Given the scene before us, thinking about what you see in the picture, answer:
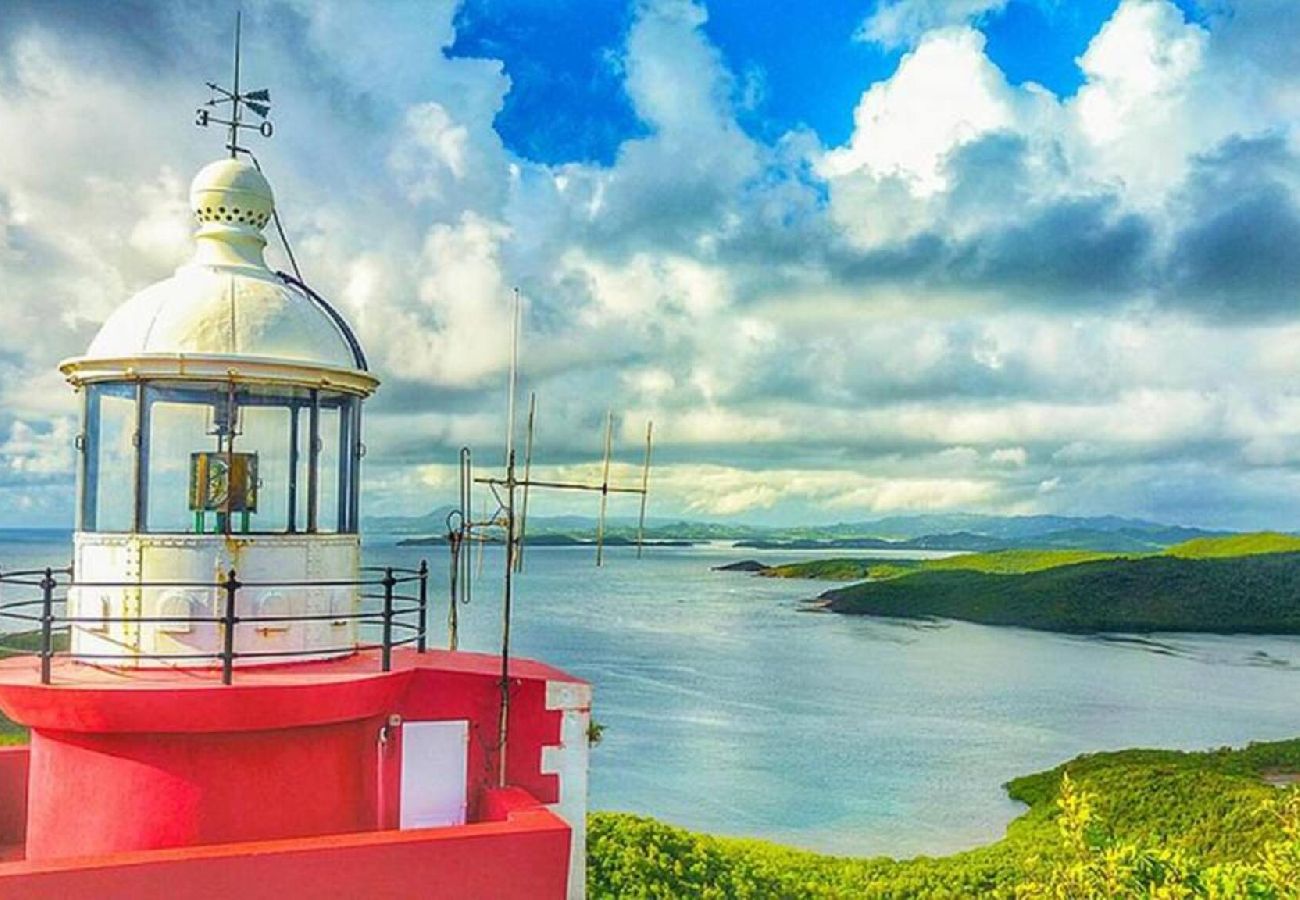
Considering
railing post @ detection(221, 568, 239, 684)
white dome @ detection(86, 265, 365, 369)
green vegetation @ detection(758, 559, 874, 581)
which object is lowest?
green vegetation @ detection(758, 559, 874, 581)

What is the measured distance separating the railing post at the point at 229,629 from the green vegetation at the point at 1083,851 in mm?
5105

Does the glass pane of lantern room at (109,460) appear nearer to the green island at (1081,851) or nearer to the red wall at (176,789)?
the red wall at (176,789)

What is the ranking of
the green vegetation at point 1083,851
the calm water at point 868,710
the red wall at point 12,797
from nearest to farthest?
the green vegetation at point 1083,851 < the red wall at point 12,797 < the calm water at point 868,710

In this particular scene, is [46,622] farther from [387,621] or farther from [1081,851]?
[1081,851]

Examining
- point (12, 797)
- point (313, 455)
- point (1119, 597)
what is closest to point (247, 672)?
point (313, 455)

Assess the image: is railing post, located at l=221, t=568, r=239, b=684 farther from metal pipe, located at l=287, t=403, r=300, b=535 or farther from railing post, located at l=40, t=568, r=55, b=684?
railing post, located at l=40, t=568, r=55, b=684

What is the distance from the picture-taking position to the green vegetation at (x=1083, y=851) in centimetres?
718

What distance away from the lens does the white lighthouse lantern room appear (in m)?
6.52

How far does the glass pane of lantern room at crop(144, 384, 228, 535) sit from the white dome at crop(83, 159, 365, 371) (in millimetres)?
287

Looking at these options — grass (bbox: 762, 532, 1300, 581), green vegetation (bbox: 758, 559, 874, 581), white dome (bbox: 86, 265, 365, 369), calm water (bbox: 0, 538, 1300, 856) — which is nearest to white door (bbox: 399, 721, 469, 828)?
white dome (bbox: 86, 265, 365, 369)

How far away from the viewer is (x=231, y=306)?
6.81 meters

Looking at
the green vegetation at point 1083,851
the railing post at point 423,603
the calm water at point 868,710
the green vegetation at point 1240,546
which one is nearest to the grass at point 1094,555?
the green vegetation at point 1240,546

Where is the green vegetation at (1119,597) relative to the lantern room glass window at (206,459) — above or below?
below

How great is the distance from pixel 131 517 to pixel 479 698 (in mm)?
2329
